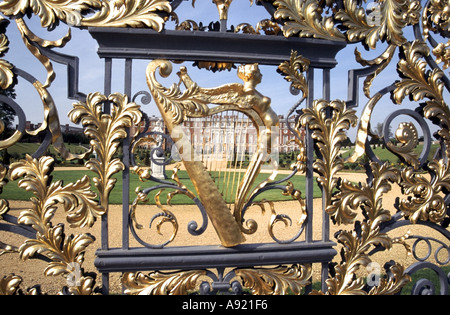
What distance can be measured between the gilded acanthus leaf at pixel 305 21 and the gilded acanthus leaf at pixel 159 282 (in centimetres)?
189

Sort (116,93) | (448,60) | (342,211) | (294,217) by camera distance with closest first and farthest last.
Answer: (116,93)
(342,211)
(448,60)
(294,217)

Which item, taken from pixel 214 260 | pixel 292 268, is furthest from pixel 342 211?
pixel 214 260

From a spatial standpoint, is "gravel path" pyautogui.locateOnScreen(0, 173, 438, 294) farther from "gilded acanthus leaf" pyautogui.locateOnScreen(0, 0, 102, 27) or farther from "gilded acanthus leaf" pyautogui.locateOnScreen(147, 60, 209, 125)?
"gilded acanthus leaf" pyautogui.locateOnScreen(0, 0, 102, 27)

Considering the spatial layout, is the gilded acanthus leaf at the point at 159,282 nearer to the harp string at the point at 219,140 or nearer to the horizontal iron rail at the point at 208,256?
the horizontal iron rail at the point at 208,256

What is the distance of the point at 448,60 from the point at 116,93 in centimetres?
264

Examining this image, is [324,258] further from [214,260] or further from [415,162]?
[415,162]

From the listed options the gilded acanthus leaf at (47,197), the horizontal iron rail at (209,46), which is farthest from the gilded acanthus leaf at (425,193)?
the gilded acanthus leaf at (47,197)

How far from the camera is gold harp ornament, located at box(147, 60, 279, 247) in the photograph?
212 cm

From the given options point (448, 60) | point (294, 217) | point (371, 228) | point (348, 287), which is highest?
point (448, 60)

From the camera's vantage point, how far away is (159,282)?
2.14 m

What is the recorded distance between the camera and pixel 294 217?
8.27m

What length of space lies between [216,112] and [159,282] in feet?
4.17

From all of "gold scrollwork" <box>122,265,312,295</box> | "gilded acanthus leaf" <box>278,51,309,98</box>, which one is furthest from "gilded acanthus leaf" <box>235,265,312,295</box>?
"gilded acanthus leaf" <box>278,51,309,98</box>

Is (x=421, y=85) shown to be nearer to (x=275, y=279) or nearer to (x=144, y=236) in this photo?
(x=275, y=279)
